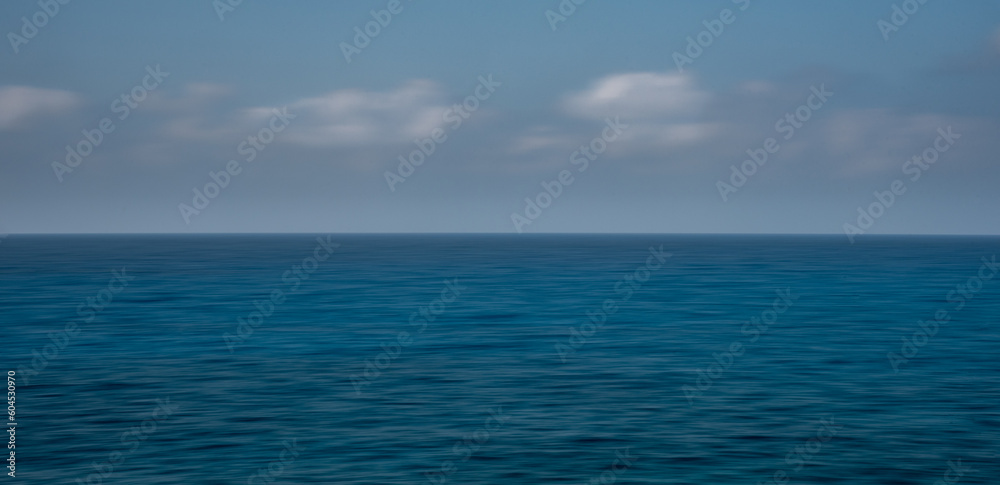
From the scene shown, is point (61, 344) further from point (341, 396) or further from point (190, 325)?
point (341, 396)

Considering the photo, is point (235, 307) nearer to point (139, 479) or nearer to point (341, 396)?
point (341, 396)

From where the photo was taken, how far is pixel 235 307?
5159 cm

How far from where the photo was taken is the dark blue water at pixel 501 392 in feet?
59.4

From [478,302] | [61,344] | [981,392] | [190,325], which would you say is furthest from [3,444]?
[478,302]

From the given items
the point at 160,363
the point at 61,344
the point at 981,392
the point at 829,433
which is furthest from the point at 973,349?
the point at 61,344

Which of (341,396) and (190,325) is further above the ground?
(190,325)

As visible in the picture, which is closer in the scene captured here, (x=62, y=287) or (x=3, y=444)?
(x=3, y=444)

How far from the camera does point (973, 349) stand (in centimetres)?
3509

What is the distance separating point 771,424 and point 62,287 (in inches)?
2373

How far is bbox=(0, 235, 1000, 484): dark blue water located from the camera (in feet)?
59.4

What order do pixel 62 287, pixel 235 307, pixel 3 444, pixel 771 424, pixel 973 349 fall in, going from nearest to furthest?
1. pixel 3 444
2. pixel 771 424
3. pixel 973 349
4. pixel 235 307
5. pixel 62 287

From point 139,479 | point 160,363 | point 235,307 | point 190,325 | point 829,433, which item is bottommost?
point 139,479

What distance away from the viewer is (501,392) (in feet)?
83.8

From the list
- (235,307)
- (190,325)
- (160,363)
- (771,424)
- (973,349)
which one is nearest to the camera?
(771,424)
